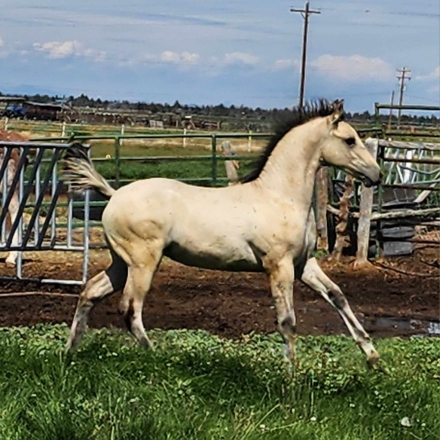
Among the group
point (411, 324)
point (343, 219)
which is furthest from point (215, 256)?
point (343, 219)

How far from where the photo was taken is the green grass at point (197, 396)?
4.38 meters

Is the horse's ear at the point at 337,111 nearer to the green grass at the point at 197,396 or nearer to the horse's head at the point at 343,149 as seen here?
the horse's head at the point at 343,149

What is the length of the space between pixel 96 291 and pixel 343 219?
729 cm

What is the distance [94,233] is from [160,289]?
4.42 meters

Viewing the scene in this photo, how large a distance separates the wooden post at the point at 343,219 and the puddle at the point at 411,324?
3738mm

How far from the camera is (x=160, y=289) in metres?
10.7

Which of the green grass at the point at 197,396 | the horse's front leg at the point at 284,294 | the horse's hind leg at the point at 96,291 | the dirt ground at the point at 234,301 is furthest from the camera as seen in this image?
the dirt ground at the point at 234,301

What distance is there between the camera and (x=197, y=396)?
16.5 feet

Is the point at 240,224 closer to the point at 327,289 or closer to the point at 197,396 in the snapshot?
the point at 327,289

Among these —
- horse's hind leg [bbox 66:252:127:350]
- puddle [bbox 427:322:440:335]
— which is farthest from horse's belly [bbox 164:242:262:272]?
puddle [bbox 427:322:440:335]

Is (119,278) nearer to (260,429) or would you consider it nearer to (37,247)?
(37,247)

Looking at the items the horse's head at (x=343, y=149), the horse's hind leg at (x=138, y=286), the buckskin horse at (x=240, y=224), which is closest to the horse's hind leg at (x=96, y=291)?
the buckskin horse at (x=240, y=224)

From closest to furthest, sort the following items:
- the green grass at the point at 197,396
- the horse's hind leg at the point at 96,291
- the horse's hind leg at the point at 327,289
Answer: the green grass at the point at 197,396
the horse's hind leg at the point at 96,291
the horse's hind leg at the point at 327,289

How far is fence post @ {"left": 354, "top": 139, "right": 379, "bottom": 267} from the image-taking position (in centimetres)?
1305
